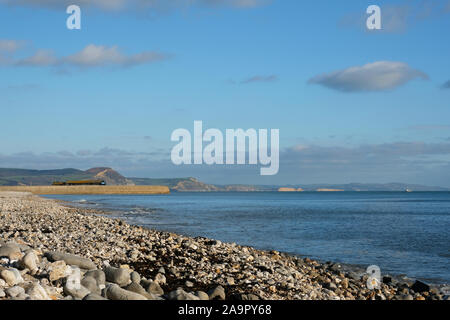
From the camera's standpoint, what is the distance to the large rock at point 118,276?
9.62 m

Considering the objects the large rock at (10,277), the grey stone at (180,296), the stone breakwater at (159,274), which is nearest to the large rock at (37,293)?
the stone breakwater at (159,274)

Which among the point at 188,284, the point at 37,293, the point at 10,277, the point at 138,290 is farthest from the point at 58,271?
the point at 188,284

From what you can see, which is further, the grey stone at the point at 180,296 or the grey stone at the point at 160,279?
the grey stone at the point at 160,279

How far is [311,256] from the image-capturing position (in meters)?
19.8

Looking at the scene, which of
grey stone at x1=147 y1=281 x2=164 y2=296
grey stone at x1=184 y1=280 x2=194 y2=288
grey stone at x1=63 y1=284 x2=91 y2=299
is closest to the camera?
grey stone at x1=63 y1=284 x2=91 y2=299

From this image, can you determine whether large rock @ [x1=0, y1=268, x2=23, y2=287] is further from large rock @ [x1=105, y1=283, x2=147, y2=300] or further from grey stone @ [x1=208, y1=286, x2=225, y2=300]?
grey stone @ [x1=208, y1=286, x2=225, y2=300]

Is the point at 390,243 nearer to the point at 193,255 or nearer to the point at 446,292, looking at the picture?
the point at 446,292

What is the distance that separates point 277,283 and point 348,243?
14.7 meters

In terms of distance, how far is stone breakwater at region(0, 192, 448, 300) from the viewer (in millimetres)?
8516

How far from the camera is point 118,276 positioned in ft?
31.8

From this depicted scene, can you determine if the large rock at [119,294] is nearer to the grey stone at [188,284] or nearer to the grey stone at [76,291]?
the grey stone at [76,291]

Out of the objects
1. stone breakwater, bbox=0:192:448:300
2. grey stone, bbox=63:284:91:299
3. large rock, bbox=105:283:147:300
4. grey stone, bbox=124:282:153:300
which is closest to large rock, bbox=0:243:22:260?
stone breakwater, bbox=0:192:448:300

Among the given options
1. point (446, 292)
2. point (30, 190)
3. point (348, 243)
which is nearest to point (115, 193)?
point (30, 190)

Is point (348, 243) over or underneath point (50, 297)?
underneath
